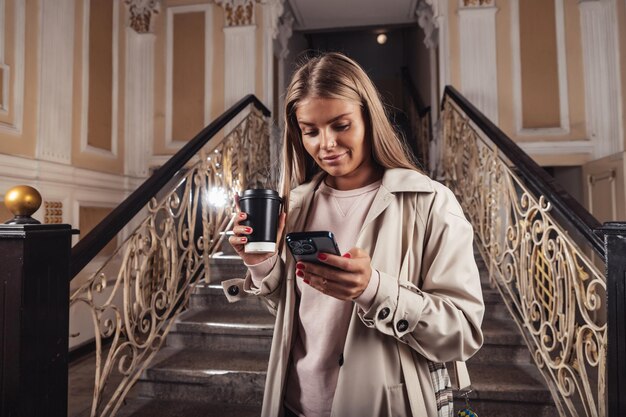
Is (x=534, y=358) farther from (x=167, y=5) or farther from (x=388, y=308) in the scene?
(x=167, y=5)

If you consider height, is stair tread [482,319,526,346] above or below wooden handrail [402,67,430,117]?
below

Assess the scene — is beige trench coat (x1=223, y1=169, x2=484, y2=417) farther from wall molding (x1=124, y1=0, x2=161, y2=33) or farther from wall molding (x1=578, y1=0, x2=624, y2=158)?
wall molding (x1=124, y1=0, x2=161, y2=33)

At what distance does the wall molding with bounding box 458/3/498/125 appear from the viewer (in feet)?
15.6

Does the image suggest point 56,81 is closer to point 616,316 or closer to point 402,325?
point 402,325

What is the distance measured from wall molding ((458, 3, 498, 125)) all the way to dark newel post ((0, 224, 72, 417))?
15.2 ft

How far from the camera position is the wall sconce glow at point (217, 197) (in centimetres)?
333

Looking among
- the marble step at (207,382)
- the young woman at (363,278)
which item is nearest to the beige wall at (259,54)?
the marble step at (207,382)

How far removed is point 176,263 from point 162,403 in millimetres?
857

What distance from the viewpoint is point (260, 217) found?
83cm

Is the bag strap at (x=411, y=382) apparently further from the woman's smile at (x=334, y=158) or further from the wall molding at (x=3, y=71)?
the wall molding at (x=3, y=71)

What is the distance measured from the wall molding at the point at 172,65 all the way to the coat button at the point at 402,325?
4.89m

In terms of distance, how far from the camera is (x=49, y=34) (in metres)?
3.71

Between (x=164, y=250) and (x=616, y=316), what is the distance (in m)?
2.34

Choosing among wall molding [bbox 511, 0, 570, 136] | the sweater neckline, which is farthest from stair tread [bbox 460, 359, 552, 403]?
wall molding [bbox 511, 0, 570, 136]
